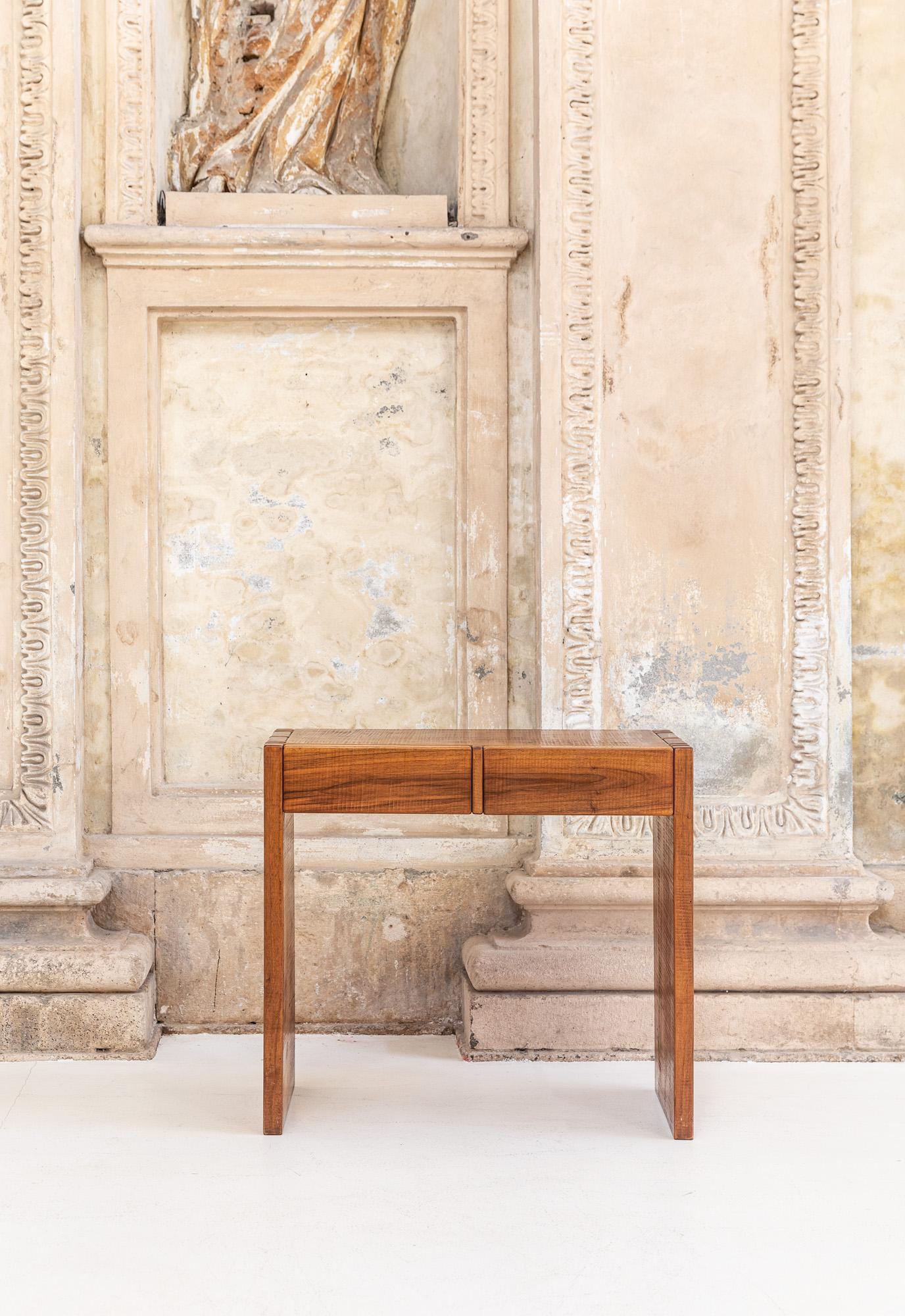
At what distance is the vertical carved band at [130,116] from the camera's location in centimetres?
321

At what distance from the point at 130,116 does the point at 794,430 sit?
7.21 feet

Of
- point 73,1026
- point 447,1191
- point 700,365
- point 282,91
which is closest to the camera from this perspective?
point 447,1191

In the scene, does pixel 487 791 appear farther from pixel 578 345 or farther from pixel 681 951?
pixel 578 345

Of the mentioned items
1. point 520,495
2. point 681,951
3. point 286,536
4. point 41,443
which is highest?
point 41,443

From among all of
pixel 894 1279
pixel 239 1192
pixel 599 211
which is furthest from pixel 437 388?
pixel 894 1279

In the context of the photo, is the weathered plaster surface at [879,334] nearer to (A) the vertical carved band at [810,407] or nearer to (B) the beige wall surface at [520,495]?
(B) the beige wall surface at [520,495]

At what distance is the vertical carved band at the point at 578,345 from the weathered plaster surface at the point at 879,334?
31.5 inches

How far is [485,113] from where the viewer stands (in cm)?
326

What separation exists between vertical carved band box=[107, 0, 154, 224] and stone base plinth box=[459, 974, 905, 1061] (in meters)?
2.56

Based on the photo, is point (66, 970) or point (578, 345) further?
point (578, 345)

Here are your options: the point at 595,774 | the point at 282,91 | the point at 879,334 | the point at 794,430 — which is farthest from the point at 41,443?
the point at 879,334

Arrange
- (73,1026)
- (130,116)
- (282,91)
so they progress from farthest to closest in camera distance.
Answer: (282,91) < (130,116) < (73,1026)

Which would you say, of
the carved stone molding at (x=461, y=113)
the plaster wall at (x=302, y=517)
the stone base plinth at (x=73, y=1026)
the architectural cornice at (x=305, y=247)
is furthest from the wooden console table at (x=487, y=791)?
the carved stone molding at (x=461, y=113)

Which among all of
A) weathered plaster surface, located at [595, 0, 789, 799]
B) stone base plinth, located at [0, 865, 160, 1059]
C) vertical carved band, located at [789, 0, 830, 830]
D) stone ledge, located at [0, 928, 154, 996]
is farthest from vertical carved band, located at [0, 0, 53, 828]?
vertical carved band, located at [789, 0, 830, 830]
